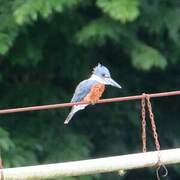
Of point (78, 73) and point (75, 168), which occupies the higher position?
point (78, 73)

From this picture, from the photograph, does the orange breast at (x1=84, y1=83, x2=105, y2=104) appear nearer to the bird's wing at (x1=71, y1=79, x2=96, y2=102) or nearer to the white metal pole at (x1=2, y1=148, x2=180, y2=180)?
the bird's wing at (x1=71, y1=79, x2=96, y2=102)

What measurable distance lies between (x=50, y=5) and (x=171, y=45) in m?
1.27

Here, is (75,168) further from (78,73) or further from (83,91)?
(78,73)

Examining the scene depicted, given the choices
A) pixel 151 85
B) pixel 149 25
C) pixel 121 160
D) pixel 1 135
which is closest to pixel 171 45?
pixel 149 25

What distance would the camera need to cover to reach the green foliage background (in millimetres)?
6980

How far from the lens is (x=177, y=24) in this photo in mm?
7238

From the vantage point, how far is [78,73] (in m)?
7.77

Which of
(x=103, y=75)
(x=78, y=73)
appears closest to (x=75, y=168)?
(x=103, y=75)

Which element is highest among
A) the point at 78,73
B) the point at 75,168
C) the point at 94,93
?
the point at 78,73

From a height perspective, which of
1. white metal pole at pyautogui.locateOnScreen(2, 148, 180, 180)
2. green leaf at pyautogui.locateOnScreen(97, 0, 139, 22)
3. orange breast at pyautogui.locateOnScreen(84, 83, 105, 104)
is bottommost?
white metal pole at pyautogui.locateOnScreen(2, 148, 180, 180)

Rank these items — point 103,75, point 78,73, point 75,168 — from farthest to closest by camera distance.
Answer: point 78,73 < point 103,75 < point 75,168

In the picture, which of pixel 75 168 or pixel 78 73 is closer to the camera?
pixel 75 168

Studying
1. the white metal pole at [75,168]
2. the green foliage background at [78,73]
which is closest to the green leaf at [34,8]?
the green foliage background at [78,73]

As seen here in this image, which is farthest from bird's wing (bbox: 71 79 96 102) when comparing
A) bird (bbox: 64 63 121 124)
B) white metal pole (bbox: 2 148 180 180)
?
white metal pole (bbox: 2 148 180 180)
